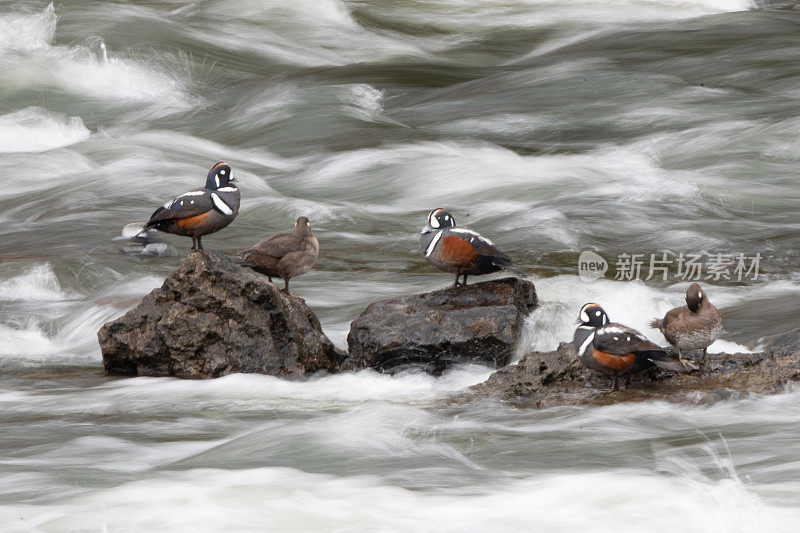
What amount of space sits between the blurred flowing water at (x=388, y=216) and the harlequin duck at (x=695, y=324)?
0.56 m

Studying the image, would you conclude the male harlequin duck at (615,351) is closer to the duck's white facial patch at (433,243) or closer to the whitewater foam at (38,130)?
the duck's white facial patch at (433,243)

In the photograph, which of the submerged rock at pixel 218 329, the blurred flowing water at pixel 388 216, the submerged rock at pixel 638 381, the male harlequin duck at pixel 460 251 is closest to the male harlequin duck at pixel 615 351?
the submerged rock at pixel 638 381

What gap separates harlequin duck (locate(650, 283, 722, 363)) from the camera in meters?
7.21

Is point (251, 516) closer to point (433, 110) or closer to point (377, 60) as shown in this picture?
point (433, 110)

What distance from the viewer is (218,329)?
8.33 m

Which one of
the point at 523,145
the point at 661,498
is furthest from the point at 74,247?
the point at 661,498

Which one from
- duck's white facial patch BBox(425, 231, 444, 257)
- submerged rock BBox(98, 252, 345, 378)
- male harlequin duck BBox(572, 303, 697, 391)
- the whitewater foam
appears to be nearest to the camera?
male harlequin duck BBox(572, 303, 697, 391)

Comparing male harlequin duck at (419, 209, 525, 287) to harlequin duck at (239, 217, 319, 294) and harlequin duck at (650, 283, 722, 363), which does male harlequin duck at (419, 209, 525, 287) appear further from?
harlequin duck at (650, 283, 722, 363)

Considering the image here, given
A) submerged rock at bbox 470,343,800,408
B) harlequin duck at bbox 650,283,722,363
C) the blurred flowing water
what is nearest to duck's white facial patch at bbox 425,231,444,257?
the blurred flowing water

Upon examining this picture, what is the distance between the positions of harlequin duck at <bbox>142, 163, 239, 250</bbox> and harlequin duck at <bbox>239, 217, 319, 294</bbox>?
340 millimetres

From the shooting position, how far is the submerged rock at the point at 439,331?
26.7 feet

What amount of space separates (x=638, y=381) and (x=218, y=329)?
10.0 ft

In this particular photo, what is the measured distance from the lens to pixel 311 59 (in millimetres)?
20750

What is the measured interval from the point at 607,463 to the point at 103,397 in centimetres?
373
